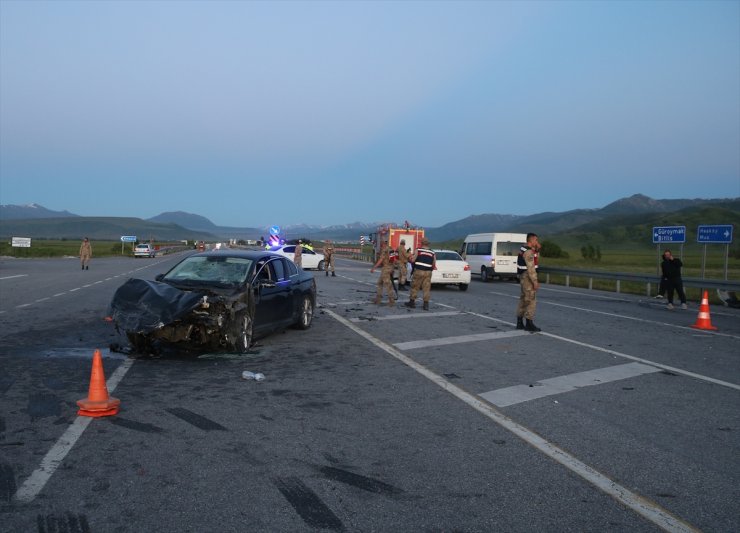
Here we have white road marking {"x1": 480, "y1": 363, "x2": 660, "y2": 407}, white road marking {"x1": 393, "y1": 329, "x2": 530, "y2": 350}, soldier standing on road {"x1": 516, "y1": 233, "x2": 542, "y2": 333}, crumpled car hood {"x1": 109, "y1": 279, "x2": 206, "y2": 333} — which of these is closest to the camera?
white road marking {"x1": 480, "y1": 363, "x2": 660, "y2": 407}

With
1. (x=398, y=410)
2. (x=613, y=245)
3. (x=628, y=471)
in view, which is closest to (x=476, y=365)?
(x=398, y=410)

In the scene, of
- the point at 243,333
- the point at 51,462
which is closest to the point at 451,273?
the point at 243,333

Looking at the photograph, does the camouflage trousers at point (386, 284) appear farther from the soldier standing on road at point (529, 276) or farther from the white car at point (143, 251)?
the white car at point (143, 251)

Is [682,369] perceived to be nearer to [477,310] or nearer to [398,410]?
[398,410]

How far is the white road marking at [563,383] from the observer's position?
742 centimetres

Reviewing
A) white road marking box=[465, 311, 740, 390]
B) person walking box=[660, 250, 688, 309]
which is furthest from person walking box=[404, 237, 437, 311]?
person walking box=[660, 250, 688, 309]

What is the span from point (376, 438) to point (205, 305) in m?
4.25

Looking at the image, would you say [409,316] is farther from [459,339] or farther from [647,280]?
[647,280]

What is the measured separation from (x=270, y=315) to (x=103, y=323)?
4.32 meters

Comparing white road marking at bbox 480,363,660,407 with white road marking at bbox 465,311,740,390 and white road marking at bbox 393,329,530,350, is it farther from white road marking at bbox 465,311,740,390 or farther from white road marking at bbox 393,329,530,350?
white road marking at bbox 393,329,530,350

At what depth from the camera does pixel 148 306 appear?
29.3 feet

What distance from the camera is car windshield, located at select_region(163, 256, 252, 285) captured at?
1025 centimetres

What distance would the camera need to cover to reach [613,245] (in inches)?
5979

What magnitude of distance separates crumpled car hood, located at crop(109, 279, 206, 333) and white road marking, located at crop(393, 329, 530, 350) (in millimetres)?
3649
